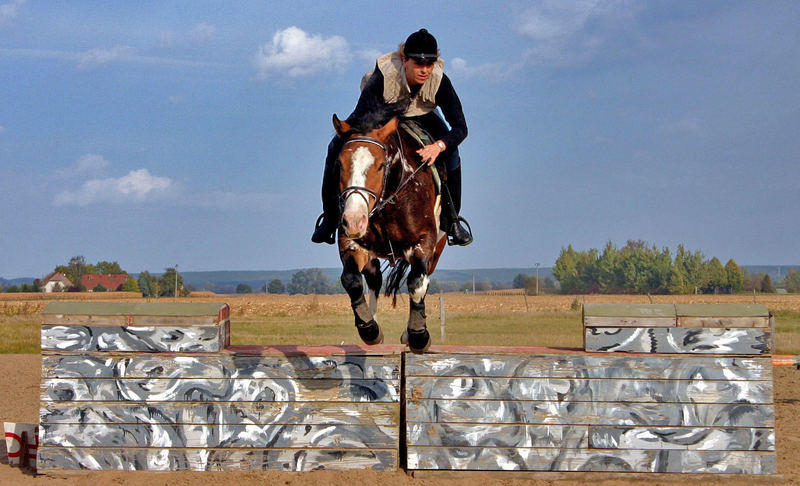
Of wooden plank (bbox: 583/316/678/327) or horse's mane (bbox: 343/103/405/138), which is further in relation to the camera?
wooden plank (bbox: 583/316/678/327)

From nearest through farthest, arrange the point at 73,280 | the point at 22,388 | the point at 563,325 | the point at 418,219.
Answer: the point at 418,219 → the point at 22,388 → the point at 563,325 → the point at 73,280

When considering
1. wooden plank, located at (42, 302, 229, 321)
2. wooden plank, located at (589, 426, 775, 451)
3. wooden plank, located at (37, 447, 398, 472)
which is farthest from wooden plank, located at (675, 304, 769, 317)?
wooden plank, located at (42, 302, 229, 321)

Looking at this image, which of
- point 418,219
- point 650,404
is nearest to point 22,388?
point 418,219

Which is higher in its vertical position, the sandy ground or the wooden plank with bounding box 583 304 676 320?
the wooden plank with bounding box 583 304 676 320

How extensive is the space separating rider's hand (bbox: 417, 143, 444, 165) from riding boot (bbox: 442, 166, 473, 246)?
770 millimetres

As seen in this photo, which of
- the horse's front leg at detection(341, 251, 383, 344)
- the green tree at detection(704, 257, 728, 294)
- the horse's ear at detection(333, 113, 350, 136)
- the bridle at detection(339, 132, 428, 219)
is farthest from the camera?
the green tree at detection(704, 257, 728, 294)

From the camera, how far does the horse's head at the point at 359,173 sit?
400 cm

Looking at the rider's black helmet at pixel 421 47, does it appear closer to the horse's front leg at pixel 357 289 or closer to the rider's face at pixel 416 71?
the rider's face at pixel 416 71

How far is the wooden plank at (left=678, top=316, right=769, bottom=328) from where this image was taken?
5.00 metres

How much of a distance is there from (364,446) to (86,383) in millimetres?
1978

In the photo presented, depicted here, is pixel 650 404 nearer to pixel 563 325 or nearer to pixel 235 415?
pixel 235 415

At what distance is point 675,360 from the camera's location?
5.00 metres

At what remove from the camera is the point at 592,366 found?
504cm

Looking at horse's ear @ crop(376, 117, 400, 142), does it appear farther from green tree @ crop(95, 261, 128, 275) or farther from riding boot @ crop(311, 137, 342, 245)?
green tree @ crop(95, 261, 128, 275)
